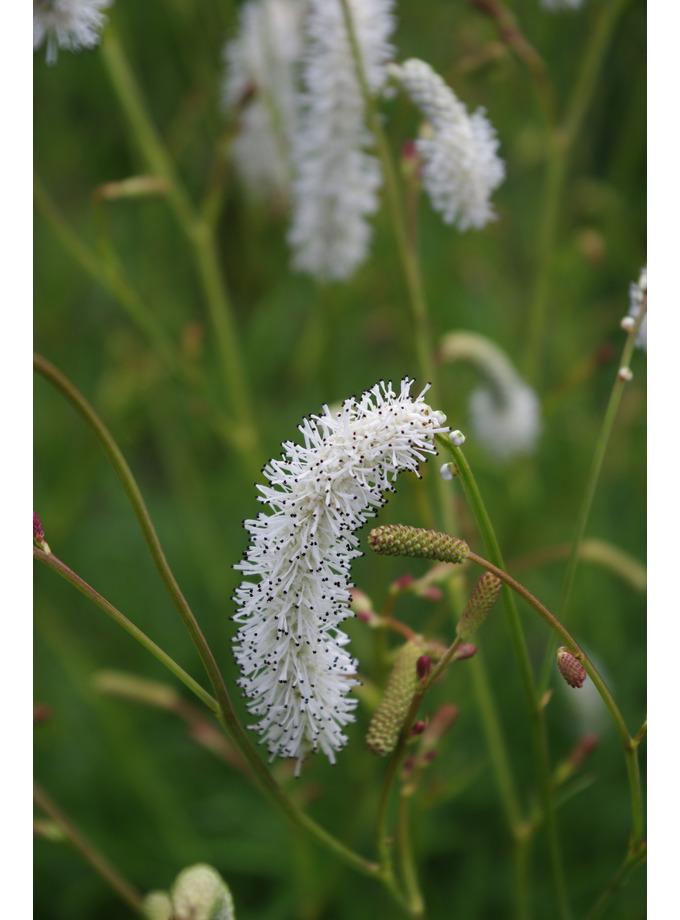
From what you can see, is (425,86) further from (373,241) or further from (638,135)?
(373,241)

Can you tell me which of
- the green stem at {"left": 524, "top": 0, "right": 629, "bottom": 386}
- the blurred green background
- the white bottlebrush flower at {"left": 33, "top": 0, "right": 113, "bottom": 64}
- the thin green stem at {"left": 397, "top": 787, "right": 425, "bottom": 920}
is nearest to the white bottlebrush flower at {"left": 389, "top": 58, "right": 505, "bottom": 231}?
the blurred green background

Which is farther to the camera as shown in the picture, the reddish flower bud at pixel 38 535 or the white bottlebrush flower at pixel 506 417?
the white bottlebrush flower at pixel 506 417

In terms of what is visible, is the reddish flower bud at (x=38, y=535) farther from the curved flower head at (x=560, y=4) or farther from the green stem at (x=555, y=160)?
the curved flower head at (x=560, y=4)

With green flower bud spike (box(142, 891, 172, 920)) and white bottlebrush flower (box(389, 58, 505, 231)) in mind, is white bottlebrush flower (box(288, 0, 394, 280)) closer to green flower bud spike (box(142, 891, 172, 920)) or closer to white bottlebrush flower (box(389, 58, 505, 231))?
white bottlebrush flower (box(389, 58, 505, 231))

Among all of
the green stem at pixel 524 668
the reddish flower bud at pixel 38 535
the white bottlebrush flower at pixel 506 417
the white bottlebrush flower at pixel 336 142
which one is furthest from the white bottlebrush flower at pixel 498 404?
the reddish flower bud at pixel 38 535

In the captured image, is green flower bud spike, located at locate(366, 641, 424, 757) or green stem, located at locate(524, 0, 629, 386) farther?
green stem, located at locate(524, 0, 629, 386)
